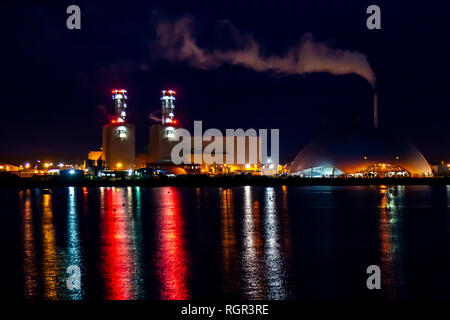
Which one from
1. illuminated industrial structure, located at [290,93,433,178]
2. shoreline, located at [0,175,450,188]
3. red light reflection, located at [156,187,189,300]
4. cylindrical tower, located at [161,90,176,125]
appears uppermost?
cylindrical tower, located at [161,90,176,125]

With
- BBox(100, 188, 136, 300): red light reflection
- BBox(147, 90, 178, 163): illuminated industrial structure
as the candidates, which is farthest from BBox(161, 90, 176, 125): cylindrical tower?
A: BBox(100, 188, 136, 300): red light reflection

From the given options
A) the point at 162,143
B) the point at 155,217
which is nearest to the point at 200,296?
the point at 155,217

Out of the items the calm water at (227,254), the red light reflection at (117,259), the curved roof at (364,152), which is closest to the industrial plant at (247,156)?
the curved roof at (364,152)

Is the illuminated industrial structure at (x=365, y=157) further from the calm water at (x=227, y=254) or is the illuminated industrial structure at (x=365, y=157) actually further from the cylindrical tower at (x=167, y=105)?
the calm water at (x=227, y=254)

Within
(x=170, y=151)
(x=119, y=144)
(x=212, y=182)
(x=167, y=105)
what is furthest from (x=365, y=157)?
(x=119, y=144)

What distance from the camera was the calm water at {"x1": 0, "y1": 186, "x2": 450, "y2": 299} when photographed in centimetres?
1220

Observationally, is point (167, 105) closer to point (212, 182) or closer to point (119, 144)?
point (119, 144)

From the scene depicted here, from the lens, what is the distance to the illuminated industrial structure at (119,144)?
94312 mm

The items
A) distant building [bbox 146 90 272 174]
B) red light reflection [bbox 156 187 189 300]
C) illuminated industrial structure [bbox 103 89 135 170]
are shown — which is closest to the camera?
red light reflection [bbox 156 187 189 300]

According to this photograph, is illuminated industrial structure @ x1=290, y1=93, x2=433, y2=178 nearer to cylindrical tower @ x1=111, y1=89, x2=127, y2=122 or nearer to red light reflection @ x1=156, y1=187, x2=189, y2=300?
cylindrical tower @ x1=111, y1=89, x2=127, y2=122

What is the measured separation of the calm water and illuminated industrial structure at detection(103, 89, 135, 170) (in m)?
66.2

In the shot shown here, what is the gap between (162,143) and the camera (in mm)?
96375
